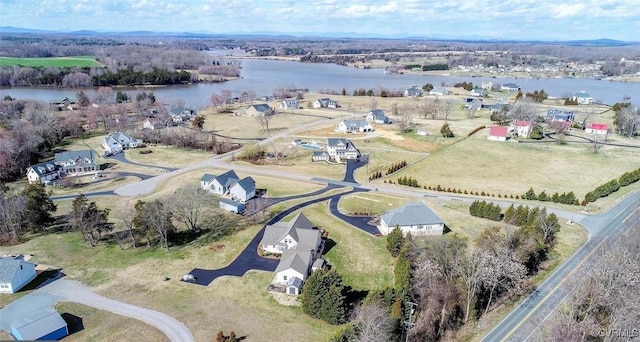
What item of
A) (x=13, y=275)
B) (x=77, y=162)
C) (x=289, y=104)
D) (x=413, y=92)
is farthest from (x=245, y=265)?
(x=413, y=92)

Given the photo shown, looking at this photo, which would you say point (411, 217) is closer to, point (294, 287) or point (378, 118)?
point (294, 287)

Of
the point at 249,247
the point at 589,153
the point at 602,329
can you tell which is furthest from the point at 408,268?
the point at 589,153

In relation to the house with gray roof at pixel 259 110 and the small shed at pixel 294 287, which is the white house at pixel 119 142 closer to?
the house with gray roof at pixel 259 110

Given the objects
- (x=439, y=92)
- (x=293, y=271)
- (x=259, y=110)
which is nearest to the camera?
(x=293, y=271)

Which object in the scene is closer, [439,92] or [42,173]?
[42,173]

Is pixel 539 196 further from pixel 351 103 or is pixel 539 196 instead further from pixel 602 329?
pixel 351 103
